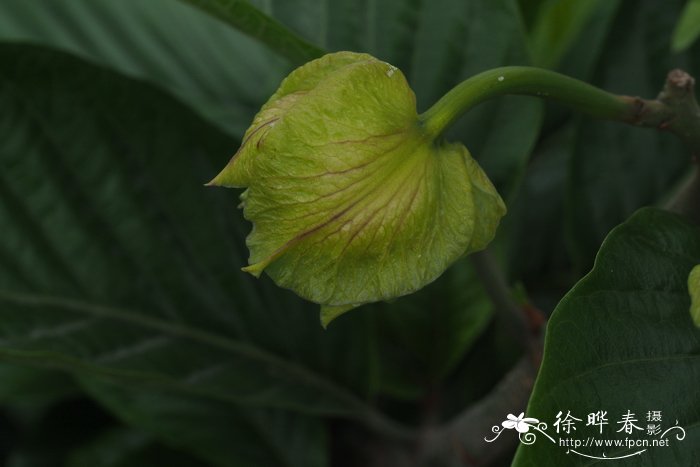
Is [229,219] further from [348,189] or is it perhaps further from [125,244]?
[348,189]

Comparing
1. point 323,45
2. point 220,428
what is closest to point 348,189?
point 323,45

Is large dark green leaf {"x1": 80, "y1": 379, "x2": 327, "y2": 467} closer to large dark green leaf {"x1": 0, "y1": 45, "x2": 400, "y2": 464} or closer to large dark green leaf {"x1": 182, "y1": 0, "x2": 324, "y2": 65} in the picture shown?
large dark green leaf {"x1": 0, "y1": 45, "x2": 400, "y2": 464}

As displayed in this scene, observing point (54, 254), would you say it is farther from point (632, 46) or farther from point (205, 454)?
point (632, 46)

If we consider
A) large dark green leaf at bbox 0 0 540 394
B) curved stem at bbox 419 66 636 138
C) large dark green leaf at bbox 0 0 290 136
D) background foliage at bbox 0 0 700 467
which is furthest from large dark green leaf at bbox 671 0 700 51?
large dark green leaf at bbox 0 0 290 136

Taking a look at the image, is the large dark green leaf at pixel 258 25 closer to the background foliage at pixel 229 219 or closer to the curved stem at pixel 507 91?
the background foliage at pixel 229 219

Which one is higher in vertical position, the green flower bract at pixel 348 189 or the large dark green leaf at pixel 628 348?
the green flower bract at pixel 348 189

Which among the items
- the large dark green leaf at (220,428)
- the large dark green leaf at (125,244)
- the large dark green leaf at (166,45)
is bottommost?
the large dark green leaf at (220,428)

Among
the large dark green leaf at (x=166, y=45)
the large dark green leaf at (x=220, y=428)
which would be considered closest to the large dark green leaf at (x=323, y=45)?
the large dark green leaf at (x=166, y=45)
